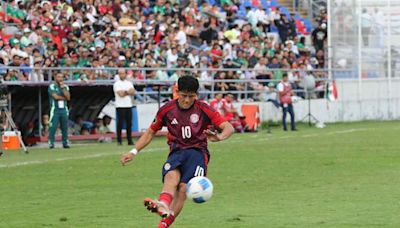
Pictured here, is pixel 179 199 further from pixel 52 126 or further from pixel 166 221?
pixel 52 126

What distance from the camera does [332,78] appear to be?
149 ft

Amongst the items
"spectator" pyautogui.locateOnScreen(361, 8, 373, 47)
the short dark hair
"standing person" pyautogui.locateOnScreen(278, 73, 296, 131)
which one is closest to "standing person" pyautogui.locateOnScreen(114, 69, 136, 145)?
"standing person" pyautogui.locateOnScreen(278, 73, 296, 131)

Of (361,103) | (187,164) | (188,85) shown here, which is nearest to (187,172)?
(187,164)

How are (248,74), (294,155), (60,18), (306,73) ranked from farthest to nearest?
(306,73)
(248,74)
(60,18)
(294,155)

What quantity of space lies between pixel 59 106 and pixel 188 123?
1750 cm

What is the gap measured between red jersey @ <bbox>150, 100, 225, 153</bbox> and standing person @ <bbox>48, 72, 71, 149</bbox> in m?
17.1

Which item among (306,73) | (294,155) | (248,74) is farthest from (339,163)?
(306,73)

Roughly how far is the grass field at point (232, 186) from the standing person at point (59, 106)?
853 mm

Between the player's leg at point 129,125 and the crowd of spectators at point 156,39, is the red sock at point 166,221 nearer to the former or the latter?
the player's leg at point 129,125

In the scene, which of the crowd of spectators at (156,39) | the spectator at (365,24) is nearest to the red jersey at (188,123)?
the crowd of spectators at (156,39)

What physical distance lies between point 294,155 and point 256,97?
53.2ft

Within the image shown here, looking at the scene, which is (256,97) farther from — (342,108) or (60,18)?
(60,18)

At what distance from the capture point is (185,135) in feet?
41.2

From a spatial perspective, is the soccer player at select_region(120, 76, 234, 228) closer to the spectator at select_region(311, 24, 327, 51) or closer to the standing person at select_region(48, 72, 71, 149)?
the standing person at select_region(48, 72, 71, 149)
